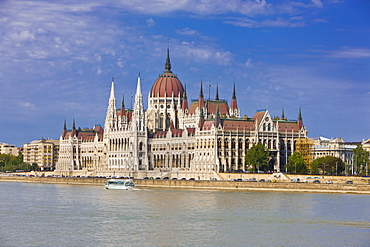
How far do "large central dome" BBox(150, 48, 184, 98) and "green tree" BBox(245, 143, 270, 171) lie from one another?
46765mm

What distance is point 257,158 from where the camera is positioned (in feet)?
484

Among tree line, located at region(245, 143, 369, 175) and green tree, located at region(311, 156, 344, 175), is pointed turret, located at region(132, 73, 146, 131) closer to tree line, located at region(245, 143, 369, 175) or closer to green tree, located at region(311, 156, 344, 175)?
tree line, located at region(245, 143, 369, 175)

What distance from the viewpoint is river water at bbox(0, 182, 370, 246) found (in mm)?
60906

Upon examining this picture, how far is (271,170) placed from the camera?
15575 centimetres

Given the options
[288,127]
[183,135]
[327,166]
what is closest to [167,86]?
[183,135]

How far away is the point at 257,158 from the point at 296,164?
25.8 ft

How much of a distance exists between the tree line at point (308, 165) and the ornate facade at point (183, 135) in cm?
497

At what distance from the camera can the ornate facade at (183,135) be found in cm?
15550

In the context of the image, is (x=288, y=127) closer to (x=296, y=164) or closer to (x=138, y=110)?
(x=296, y=164)

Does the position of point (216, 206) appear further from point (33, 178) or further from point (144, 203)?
point (33, 178)

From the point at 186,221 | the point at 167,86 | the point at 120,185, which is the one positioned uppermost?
the point at 167,86

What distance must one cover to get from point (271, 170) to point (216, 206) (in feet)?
225

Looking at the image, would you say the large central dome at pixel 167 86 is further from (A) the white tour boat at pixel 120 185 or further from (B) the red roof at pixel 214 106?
(A) the white tour boat at pixel 120 185

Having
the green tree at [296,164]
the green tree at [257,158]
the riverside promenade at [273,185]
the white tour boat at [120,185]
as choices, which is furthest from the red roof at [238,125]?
the white tour boat at [120,185]
